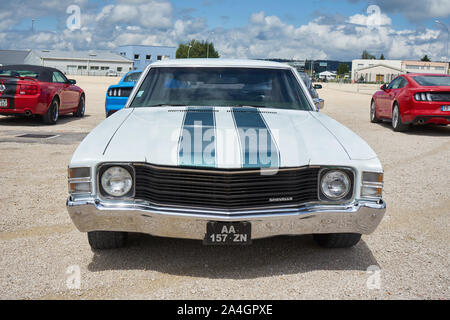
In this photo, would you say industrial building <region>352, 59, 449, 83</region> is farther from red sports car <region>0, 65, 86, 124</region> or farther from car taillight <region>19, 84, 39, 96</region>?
car taillight <region>19, 84, 39, 96</region>

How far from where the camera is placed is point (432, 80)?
11.5 meters

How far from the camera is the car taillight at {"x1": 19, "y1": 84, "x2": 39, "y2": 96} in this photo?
1109 cm

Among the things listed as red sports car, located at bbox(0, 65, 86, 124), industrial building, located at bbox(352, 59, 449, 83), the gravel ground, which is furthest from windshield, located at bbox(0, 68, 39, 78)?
industrial building, located at bbox(352, 59, 449, 83)

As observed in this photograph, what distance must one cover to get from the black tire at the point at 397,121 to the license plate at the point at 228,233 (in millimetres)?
9365

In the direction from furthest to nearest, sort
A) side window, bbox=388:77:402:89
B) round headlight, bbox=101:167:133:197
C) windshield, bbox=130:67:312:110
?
side window, bbox=388:77:402:89, windshield, bbox=130:67:312:110, round headlight, bbox=101:167:133:197

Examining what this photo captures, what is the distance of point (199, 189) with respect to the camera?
120 inches

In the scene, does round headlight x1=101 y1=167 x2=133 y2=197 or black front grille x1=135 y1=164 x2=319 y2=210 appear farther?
round headlight x1=101 y1=167 x2=133 y2=197

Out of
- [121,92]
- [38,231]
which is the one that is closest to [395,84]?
[121,92]

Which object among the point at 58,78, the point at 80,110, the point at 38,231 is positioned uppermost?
the point at 58,78

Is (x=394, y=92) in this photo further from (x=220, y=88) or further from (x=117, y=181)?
(x=117, y=181)

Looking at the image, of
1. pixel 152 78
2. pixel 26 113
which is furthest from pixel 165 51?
pixel 152 78

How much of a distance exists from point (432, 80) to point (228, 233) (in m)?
10.00

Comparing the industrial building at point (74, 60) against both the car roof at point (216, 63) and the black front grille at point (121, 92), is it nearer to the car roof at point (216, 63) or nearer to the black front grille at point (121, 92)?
the black front grille at point (121, 92)

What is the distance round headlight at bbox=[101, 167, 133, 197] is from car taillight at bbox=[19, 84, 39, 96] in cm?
890
